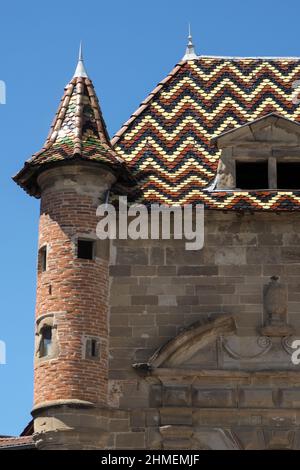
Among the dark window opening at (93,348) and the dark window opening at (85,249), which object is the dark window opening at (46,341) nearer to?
the dark window opening at (93,348)

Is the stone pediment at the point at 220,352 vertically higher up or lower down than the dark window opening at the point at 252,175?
lower down

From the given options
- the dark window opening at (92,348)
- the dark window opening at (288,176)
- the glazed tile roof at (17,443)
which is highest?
the dark window opening at (288,176)

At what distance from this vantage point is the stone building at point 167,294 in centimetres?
2469

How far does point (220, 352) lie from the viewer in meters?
25.2

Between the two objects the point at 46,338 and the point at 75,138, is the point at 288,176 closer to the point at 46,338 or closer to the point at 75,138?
the point at 75,138

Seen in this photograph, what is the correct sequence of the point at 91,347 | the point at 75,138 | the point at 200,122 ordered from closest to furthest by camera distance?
the point at 91,347, the point at 75,138, the point at 200,122

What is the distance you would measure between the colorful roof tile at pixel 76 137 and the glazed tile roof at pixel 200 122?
657mm

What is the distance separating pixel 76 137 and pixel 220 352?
12.0ft

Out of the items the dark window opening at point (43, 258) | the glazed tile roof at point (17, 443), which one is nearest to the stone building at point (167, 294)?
the dark window opening at point (43, 258)

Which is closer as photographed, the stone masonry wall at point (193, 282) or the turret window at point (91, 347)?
the turret window at point (91, 347)

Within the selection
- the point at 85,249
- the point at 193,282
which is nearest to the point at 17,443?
the point at 85,249

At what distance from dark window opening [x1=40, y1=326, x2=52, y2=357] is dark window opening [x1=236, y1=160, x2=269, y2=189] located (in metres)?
3.66
